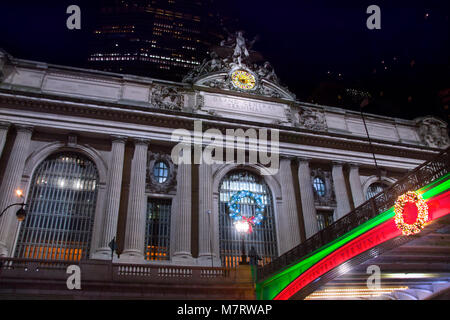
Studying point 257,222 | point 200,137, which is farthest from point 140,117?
point 257,222

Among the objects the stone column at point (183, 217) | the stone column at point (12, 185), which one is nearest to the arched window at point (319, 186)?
Answer: the stone column at point (183, 217)

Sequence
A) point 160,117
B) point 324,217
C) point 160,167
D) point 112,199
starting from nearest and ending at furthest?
point 112,199, point 160,167, point 160,117, point 324,217

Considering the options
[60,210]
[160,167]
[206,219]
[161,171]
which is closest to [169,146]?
[160,167]

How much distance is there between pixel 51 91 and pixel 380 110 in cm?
3883

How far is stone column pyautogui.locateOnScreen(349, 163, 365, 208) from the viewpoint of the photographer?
3072 cm

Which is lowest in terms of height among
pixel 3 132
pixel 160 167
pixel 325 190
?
pixel 325 190

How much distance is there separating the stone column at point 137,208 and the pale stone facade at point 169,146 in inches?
2.8

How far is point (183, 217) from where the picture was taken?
83.6ft

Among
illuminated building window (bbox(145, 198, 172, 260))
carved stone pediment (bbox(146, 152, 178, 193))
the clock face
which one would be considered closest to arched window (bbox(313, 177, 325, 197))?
the clock face

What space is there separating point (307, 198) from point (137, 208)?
1308 cm

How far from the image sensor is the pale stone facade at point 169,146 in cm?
2461

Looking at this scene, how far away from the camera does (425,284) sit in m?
21.4

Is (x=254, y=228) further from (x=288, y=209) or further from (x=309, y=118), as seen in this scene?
(x=309, y=118)

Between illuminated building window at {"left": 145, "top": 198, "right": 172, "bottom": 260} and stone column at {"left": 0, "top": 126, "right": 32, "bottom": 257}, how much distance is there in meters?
8.11
